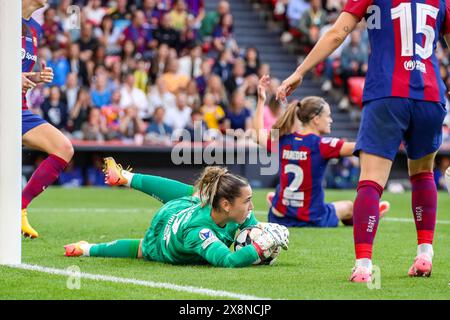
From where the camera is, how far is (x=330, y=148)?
32.2 ft

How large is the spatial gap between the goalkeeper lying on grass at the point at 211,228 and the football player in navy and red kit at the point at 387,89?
0.79 metres

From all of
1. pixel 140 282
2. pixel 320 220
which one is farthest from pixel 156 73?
pixel 140 282

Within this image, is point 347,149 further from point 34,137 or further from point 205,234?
point 205,234

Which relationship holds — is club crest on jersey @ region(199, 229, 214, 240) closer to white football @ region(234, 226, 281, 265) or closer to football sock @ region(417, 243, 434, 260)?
white football @ region(234, 226, 281, 265)

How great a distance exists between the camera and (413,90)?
19.4 ft

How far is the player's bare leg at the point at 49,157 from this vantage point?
8.70 metres

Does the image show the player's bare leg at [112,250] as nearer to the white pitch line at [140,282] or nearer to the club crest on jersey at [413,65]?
the white pitch line at [140,282]

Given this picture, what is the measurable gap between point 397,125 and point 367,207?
53 cm

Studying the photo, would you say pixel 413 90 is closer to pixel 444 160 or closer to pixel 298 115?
pixel 298 115

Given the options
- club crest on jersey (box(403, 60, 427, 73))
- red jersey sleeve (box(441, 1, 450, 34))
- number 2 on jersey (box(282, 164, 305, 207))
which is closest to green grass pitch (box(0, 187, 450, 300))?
number 2 on jersey (box(282, 164, 305, 207))

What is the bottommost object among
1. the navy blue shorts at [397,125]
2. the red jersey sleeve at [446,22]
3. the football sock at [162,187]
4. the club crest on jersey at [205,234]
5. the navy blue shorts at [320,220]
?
the navy blue shorts at [320,220]

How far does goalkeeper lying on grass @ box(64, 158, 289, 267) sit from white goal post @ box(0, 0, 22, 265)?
1.00 metres

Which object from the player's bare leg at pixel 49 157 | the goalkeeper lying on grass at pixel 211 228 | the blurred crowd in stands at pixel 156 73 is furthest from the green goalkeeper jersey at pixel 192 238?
the blurred crowd in stands at pixel 156 73

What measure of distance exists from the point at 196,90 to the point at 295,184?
30.6ft
